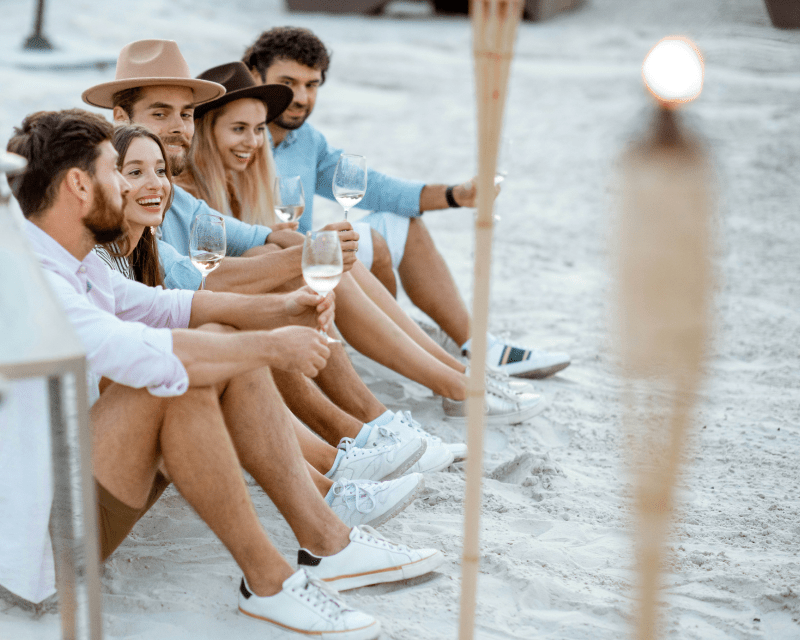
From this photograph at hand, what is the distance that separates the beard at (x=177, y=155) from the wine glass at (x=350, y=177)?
0.63 meters

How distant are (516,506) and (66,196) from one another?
176 cm

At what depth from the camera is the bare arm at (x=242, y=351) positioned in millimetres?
1968

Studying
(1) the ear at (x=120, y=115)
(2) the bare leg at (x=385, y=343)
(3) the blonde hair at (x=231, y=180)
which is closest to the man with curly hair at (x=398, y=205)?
(3) the blonde hair at (x=231, y=180)

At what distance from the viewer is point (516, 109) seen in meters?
10.5

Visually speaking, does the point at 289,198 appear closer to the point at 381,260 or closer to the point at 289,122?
the point at 381,260

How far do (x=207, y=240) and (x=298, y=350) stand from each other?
2.72 feet

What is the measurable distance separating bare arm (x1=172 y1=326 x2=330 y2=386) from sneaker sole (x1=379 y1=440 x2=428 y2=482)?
75cm

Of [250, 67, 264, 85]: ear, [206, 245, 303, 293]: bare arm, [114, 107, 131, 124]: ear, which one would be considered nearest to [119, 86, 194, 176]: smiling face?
[114, 107, 131, 124]: ear

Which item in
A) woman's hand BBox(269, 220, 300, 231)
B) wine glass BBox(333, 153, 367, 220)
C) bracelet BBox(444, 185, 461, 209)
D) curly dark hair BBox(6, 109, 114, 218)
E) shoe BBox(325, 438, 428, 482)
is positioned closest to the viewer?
curly dark hair BBox(6, 109, 114, 218)

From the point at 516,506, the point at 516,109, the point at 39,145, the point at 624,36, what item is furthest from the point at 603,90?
the point at 39,145

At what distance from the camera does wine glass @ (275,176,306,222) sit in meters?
3.46

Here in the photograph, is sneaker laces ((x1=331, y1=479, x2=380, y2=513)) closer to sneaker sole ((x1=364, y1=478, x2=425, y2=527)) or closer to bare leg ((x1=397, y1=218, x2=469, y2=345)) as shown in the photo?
sneaker sole ((x1=364, y1=478, x2=425, y2=527))

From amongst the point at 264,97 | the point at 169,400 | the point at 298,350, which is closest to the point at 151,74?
the point at 264,97

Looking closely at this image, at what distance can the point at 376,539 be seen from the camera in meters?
2.34
